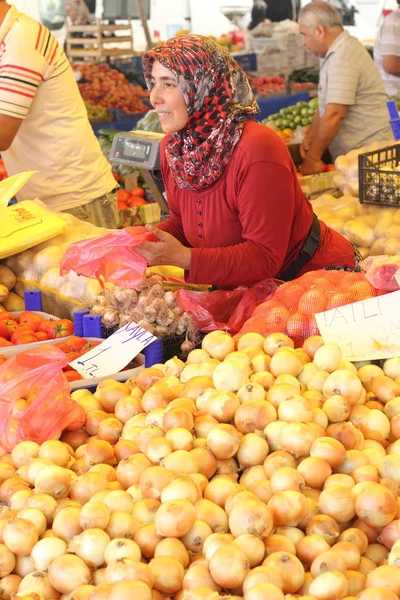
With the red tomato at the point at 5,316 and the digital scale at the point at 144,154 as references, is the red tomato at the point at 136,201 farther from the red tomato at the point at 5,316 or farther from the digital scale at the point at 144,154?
the red tomato at the point at 5,316

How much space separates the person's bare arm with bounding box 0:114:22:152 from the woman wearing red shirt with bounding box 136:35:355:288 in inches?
36.6

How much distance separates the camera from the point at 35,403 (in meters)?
1.76

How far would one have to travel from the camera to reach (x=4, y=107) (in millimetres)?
3234

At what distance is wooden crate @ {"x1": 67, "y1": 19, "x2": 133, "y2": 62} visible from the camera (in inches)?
320

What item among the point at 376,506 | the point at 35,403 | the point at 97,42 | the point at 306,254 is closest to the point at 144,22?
the point at 97,42

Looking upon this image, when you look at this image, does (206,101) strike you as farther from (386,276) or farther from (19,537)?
(19,537)

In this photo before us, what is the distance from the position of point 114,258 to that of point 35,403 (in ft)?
2.61

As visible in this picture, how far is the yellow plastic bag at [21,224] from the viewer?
9.71ft

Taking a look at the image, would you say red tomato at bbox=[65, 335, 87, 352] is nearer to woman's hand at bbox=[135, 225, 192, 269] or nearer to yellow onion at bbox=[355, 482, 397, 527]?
woman's hand at bbox=[135, 225, 192, 269]

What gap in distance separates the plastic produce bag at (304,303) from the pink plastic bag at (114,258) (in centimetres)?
43

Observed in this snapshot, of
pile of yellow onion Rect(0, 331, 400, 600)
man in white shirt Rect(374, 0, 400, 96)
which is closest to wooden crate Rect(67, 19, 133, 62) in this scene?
man in white shirt Rect(374, 0, 400, 96)

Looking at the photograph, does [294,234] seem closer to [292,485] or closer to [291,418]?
[291,418]

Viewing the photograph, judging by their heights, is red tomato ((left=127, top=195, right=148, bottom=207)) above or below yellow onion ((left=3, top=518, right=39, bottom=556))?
below

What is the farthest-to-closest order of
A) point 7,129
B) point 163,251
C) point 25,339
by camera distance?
point 7,129
point 25,339
point 163,251
